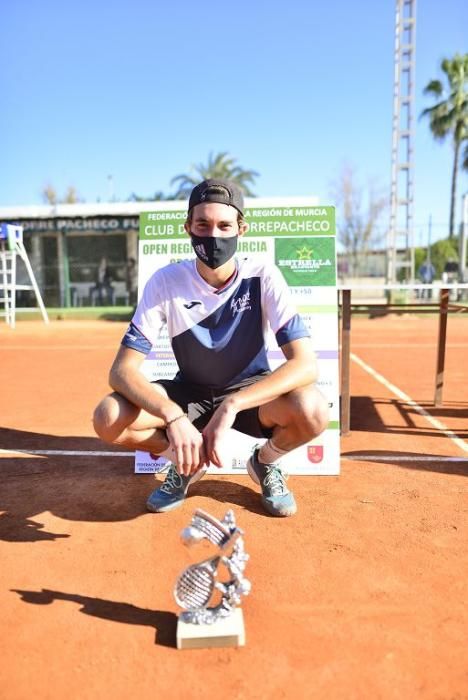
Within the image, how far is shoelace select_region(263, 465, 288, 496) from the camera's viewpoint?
347cm

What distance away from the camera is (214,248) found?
3.15 m

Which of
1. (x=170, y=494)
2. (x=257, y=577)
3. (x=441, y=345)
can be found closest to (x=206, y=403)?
(x=170, y=494)

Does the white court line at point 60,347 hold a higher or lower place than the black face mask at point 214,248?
lower

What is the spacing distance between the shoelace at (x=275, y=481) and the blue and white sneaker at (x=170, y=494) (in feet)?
1.48

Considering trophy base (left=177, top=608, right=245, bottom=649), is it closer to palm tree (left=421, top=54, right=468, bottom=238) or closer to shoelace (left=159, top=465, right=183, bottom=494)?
shoelace (left=159, top=465, right=183, bottom=494)

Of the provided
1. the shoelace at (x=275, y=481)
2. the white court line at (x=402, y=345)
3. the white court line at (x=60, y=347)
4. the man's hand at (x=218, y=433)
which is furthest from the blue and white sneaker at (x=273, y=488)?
the white court line at (x=60, y=347)

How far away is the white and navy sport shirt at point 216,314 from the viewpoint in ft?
10.9

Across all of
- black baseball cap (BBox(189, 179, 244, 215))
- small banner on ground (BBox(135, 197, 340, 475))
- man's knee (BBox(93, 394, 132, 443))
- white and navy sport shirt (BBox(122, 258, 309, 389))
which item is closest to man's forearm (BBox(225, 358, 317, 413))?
white and navy sport shirt (BBox(122, 258, 309, 389))

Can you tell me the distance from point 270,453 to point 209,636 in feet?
4.61

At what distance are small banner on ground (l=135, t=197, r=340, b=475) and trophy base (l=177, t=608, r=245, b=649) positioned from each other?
189 centimetres

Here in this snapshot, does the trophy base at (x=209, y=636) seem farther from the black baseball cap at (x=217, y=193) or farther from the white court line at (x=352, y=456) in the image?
the white court line at (x=352, y=456)

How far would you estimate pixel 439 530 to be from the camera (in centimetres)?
319

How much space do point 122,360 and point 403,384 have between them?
530cm

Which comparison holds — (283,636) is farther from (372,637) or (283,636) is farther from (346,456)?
(346,456)
